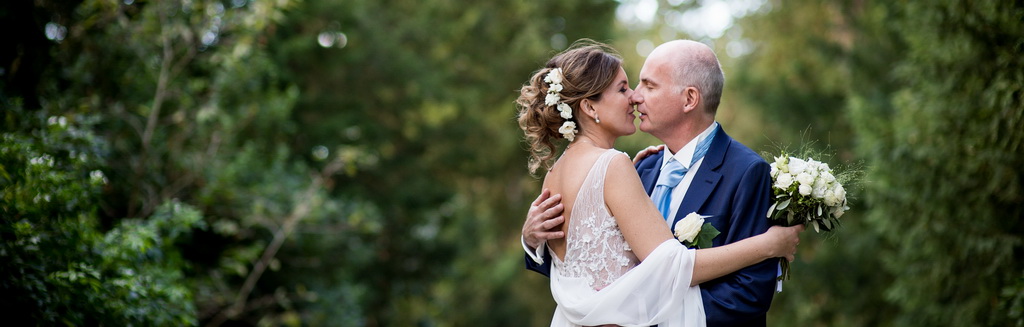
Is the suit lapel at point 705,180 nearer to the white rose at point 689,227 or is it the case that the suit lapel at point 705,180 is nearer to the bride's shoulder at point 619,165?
the white rose at point 689,227

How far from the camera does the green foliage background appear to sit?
518 cm

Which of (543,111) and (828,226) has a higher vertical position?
(543,111)

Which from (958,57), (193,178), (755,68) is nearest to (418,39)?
(755,68)

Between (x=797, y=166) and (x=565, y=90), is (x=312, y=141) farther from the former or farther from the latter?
(x=797, y=166)

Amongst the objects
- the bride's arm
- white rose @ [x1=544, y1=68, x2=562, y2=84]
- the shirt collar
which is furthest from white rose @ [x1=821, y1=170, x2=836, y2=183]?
white rose @ [x1=544, y1=68, x2=562, y2=84]

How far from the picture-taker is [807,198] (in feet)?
11.4

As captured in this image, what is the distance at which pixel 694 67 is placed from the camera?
379cm

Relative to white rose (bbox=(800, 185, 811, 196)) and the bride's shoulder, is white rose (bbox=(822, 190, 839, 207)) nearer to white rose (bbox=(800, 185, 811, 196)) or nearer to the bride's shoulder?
white rose (bbox=(800, 185, 811, 196))

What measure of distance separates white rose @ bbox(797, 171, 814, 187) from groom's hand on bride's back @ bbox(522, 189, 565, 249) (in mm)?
1009

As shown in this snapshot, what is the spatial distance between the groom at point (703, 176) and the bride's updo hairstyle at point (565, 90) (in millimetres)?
184

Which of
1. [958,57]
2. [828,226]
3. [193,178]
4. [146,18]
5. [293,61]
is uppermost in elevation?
[293,61]

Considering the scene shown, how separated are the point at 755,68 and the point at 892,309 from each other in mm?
6372

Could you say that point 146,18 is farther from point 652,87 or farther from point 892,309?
point 892,309

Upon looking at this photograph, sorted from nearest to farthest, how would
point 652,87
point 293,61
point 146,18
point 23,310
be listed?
1. point 652,87
2. point 23,310
3. point 146,18
4. point 293,61
